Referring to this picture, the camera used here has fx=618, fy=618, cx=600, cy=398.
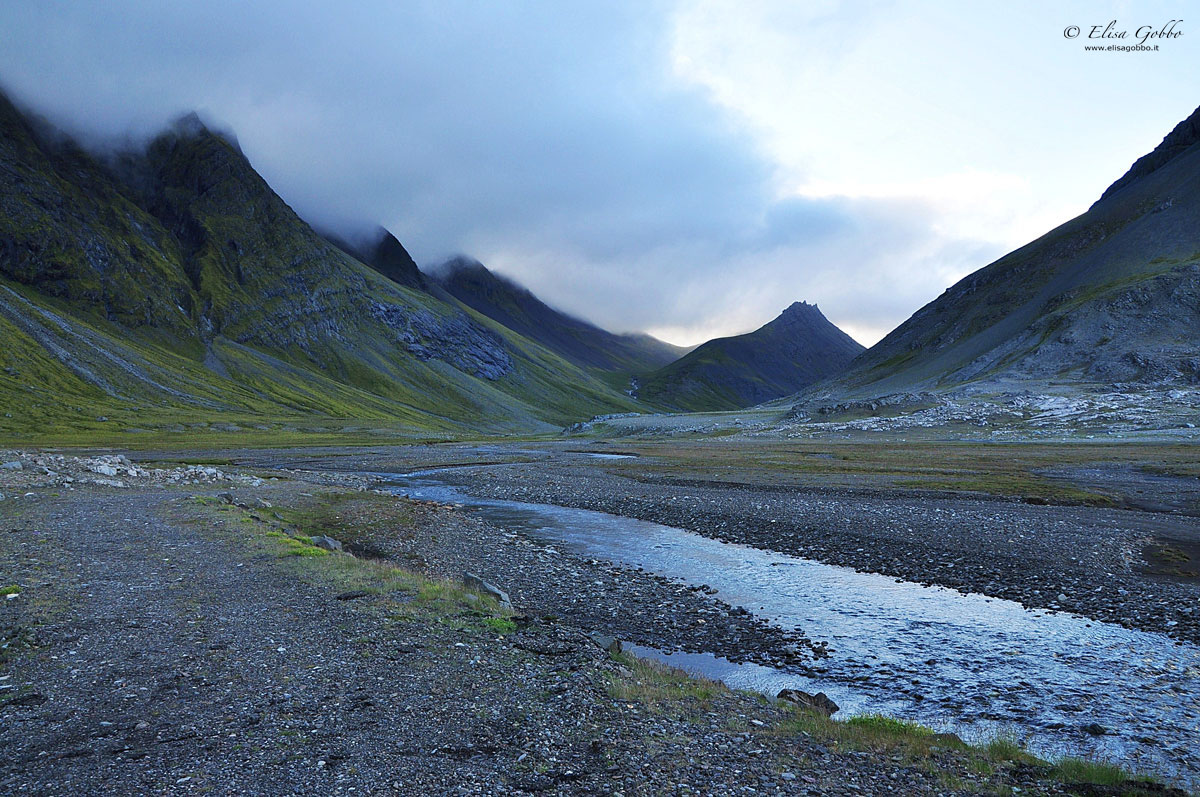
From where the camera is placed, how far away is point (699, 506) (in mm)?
49594

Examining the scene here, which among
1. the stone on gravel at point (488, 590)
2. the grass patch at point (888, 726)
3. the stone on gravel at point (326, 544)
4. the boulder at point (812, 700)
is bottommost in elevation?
the stone on gravel at point (326, 544)

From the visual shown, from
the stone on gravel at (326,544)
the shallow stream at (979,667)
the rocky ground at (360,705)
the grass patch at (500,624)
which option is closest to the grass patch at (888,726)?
the rocky ground at (360,705)

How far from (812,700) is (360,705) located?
1065 cm

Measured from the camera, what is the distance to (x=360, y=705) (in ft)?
42.1

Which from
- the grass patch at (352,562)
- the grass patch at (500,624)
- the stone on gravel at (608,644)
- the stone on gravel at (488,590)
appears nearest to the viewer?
the stone on gravel at (608,644)

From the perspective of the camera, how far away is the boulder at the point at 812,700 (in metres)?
14.9

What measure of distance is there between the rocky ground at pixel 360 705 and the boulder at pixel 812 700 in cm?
84

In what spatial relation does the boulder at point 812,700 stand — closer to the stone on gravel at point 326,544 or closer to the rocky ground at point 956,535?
the rocky ground at point 956,535

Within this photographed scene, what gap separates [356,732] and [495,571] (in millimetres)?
16968

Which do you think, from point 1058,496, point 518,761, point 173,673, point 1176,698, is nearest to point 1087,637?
point 1176,698

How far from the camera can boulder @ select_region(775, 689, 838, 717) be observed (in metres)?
14.9

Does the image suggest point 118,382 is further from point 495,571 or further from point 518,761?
point 518,761

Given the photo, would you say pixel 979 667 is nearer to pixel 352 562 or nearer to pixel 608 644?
pixel 608 644

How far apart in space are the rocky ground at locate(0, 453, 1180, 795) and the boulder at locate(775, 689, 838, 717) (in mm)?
836
